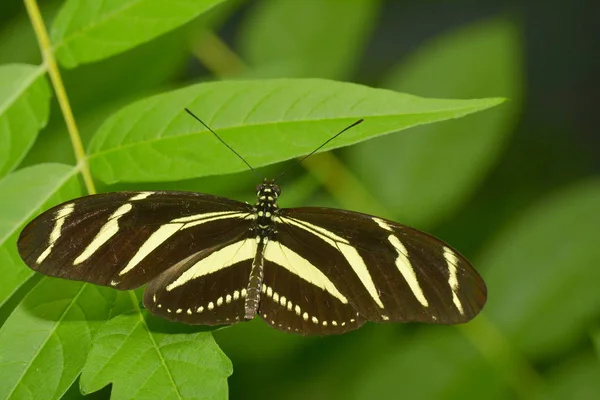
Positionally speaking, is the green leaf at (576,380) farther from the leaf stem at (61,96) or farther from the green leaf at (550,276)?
the leaf stem at (61,96)

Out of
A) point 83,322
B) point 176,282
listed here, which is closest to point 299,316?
point 176,282

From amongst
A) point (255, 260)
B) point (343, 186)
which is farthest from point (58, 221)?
point (343, 186)

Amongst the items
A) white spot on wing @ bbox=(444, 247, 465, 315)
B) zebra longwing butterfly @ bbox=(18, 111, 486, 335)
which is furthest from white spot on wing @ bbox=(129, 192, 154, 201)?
white spot on wing @ bbox=(444, 247, 465, 315)

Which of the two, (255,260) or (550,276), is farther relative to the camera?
(550,276)

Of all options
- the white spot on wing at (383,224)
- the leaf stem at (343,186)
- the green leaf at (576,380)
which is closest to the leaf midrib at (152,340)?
the white spot on wing at (383,224)

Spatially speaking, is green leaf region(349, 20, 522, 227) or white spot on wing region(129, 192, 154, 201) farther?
green leaf region(349, 20, 522, 227)

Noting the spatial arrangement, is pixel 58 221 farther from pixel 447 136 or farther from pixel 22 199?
pixel 447 136

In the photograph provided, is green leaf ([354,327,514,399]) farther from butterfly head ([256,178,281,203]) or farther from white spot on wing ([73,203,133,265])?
white spot on wing ([73,203,133,265])
